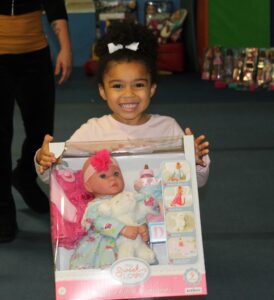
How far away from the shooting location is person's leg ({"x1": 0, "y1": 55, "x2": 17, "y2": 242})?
2.12 meters

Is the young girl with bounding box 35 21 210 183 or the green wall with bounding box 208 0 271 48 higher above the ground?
the young girl with bounding box 35 21 210 183

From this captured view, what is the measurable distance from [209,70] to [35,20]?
11.3 ft

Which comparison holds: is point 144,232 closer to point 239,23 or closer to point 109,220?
point 109,220

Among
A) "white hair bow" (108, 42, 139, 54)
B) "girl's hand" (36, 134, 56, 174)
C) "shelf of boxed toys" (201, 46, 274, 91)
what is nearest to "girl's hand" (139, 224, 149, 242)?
"girl's hand" (36, 134, 56, 174)

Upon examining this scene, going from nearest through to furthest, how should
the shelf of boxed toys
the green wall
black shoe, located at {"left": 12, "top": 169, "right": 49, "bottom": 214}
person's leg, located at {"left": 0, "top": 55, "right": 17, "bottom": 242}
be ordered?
person's leg, located at {"left": 0, "top": 55, "right": 17, "bottom": 242}
black shoe, located at {"left": 12, "top": 169, "right": 49, "bottom": 214}
the shelf of boxed toys
the green wall

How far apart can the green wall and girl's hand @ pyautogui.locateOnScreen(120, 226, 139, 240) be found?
4228 mm

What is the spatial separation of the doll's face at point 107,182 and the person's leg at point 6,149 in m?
0.80

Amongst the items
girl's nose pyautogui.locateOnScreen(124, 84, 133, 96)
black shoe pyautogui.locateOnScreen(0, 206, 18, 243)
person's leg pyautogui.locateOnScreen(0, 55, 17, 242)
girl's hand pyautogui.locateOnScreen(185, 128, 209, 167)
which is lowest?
black shoe pyautogui.locateOnScreen(0, 206, 18, 243)

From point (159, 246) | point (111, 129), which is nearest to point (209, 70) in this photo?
point (111, 129)

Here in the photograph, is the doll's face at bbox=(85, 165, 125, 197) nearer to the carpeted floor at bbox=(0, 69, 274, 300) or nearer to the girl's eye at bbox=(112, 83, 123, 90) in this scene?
the girl's eye at bbox=(112, 83, 123, 90)

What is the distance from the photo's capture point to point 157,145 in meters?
1.43

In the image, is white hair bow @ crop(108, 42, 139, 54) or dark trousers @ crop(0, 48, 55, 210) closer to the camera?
white hair bow @ crop(108, 42, 139, 54)

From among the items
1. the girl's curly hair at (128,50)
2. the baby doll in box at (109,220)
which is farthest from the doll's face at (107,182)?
the girl's curly hair at (128,50)

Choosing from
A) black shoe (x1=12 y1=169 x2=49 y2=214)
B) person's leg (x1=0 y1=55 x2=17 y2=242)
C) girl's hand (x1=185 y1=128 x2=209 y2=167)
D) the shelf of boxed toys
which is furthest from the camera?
the shelf of boxed toys
